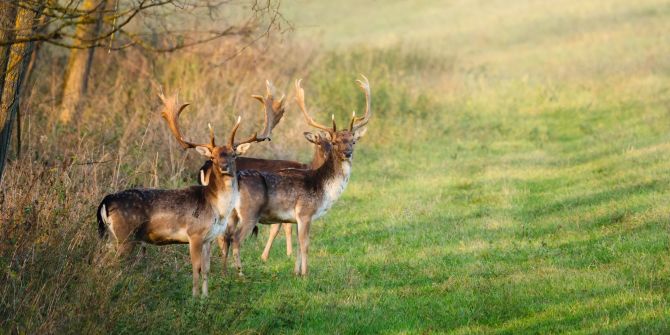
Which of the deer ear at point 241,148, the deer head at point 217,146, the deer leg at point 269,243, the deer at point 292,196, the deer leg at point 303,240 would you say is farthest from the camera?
the deer leg at point 269,243

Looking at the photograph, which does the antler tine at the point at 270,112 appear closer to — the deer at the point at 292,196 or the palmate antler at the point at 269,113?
the palmate antler at the point at 269,113

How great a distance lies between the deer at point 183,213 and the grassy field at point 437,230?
25 cm

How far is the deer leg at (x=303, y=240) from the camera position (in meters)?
12.0

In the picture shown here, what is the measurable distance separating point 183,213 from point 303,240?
186 centimetres

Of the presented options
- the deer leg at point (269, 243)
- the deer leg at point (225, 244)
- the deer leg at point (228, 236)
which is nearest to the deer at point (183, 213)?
the deer leg at point (225, 244)

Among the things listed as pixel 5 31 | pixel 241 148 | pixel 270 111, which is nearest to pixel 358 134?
pixel 270 111

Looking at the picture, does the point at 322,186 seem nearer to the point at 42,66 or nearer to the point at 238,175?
the point at 238,175

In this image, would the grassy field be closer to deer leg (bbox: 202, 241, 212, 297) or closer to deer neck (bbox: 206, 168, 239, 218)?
deer leg (bbox: 202, 241, 212, 297)

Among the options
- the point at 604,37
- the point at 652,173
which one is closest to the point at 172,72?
the point at 652,173

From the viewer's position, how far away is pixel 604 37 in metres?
45.8

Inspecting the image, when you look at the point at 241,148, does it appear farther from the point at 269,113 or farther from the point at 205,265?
the point at 269,113

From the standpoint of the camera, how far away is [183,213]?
35.2 feet

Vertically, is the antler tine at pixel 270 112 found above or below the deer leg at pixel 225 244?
above

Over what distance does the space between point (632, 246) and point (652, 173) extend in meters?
5.03
